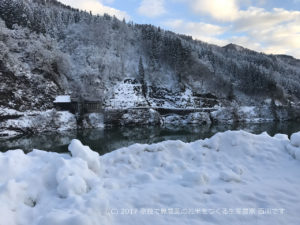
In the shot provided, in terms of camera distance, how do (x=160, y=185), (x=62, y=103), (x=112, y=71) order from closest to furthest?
(x=160, y=185) → (x=62, y=103) → (x=112, y=71)

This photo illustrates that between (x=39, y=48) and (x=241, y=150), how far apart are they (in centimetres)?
5937

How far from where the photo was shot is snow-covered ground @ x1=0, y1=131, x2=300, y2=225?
13.6ft

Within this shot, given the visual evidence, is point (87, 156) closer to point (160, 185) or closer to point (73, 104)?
point (160, 185)

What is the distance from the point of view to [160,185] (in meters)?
5.59

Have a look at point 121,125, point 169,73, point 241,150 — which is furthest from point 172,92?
point 241,150

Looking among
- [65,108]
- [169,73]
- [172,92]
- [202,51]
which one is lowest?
[65,108]

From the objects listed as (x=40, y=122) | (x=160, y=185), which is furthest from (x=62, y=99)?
(x=160, y=185)

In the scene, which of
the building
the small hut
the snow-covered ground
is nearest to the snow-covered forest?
the small hut

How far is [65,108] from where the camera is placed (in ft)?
156

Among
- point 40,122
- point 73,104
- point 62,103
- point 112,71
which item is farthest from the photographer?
point 112,71

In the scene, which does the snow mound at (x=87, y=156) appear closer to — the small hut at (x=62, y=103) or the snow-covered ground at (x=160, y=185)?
the snow-covered ground at (x=160, y=185)

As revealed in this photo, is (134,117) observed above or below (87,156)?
below

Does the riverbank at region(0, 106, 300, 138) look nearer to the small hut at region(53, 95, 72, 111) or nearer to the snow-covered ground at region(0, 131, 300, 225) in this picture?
the small hut at region(53, 95, 72, 111)

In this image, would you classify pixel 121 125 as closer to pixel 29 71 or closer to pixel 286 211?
pixel 29 71
